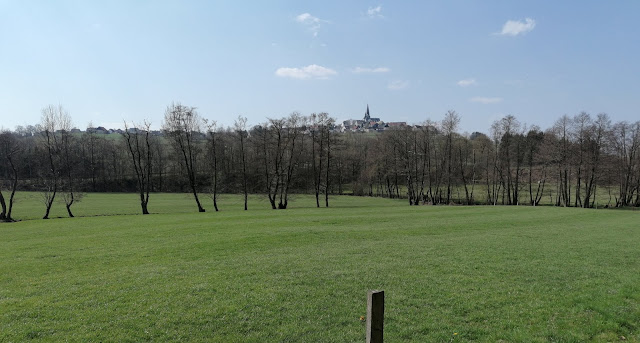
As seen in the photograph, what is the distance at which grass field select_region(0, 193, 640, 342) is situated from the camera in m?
7.11

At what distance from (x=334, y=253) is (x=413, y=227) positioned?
11.1 m

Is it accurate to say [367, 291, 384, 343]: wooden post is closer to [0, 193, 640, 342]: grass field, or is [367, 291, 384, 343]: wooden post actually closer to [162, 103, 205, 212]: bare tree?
[0, 193, 640, 342]: grass field

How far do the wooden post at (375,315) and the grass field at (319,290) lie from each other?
298 cm

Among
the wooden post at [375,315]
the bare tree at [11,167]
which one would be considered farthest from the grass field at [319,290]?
the bare tree at [11,167]

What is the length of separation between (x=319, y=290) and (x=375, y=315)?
591 cm

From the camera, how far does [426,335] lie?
6906mm

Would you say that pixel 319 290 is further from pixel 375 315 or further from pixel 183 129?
pixel 183 129

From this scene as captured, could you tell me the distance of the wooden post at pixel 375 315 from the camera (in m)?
3.94

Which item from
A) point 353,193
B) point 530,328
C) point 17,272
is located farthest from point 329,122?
point 530,328

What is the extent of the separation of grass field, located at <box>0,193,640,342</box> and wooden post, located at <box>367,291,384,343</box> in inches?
117

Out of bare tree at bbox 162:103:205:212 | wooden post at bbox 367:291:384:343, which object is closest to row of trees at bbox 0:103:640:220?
bare tree at bbox 162:103:205:212

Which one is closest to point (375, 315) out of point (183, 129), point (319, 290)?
point (319, 290)

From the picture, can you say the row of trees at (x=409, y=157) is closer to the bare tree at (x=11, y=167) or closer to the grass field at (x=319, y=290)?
the bare tree at (x=11, y=167)

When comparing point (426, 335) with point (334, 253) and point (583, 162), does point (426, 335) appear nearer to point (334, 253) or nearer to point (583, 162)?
point (334, 253)
